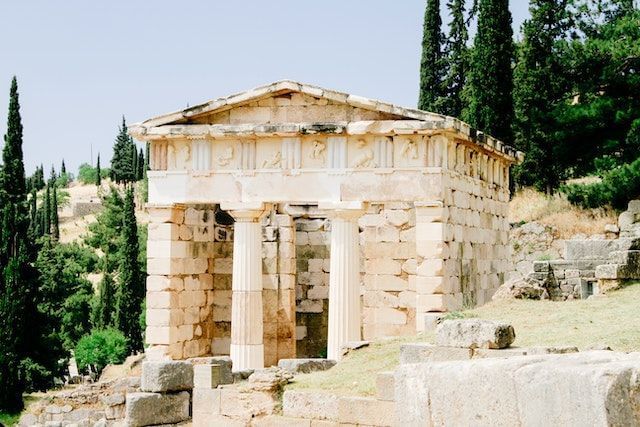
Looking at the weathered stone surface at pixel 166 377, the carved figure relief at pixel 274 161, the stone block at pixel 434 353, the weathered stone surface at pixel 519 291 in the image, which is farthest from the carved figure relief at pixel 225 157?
the stone block at pixel 434 353

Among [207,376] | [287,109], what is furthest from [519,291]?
[207,376]

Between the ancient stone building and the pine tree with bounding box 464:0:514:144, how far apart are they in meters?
9.27

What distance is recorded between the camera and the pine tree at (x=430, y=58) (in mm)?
43562

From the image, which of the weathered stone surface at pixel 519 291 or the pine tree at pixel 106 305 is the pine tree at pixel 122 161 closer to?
the pine tree at pixel 106 305

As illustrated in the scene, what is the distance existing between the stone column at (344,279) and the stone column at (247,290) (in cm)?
166

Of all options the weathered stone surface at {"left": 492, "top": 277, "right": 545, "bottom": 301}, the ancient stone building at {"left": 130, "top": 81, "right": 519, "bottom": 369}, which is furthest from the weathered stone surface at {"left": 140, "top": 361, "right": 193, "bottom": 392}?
the weathered stone surface at {"left": 492, "top": 277, "right": 545, "bottom": 301}

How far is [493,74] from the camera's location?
34062 mm

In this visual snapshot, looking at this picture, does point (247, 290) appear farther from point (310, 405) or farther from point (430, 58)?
point (430, 58)

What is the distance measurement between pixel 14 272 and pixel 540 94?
20.1 meters

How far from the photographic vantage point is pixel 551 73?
110ft

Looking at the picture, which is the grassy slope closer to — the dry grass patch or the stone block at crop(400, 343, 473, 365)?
the stone block at crop(400, 343, 473, 365)

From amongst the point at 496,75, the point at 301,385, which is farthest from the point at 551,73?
the point at 301,385

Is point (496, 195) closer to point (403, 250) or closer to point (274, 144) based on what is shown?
point (403, 250)

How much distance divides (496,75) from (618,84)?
452 cm
